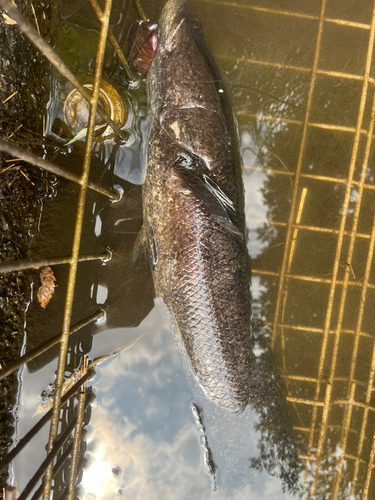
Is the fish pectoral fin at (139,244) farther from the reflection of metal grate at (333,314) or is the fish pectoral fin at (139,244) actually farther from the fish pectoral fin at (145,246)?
the reflection of metal grate at (333,314)

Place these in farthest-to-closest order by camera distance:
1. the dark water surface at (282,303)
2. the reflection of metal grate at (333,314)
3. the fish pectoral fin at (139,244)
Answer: the reflection of metal grate at (333,314), the dark water surface at (282,303), the fish pectoral fin at (139,244)

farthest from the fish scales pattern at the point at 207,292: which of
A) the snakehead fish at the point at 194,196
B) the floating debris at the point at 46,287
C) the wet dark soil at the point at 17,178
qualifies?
the wet dark soil at the point at 17,178

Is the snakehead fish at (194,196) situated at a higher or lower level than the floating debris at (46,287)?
higher

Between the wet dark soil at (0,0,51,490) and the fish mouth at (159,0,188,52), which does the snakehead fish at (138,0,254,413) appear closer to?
the fish mouth at (159,0,188,52)

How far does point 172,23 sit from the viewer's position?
8.02 ft

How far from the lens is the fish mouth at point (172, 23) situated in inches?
96.1

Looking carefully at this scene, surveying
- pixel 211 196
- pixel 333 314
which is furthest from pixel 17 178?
pixel 333 314

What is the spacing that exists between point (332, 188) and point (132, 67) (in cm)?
196

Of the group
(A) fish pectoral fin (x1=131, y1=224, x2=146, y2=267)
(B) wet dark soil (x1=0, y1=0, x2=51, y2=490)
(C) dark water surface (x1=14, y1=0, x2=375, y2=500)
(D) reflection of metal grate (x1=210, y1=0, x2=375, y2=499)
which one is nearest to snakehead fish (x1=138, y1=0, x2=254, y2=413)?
(A) fish pectoral fin (x1=131, y1=224, x2=146, y2=267)

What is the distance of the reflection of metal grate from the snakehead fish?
59cm

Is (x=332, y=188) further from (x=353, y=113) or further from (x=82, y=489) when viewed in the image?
(x=82, y=489)

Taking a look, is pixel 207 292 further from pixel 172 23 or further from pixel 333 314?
pixel 172 23

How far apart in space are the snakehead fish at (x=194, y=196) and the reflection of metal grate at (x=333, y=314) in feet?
1.93

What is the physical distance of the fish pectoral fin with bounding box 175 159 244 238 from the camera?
7.45ft
